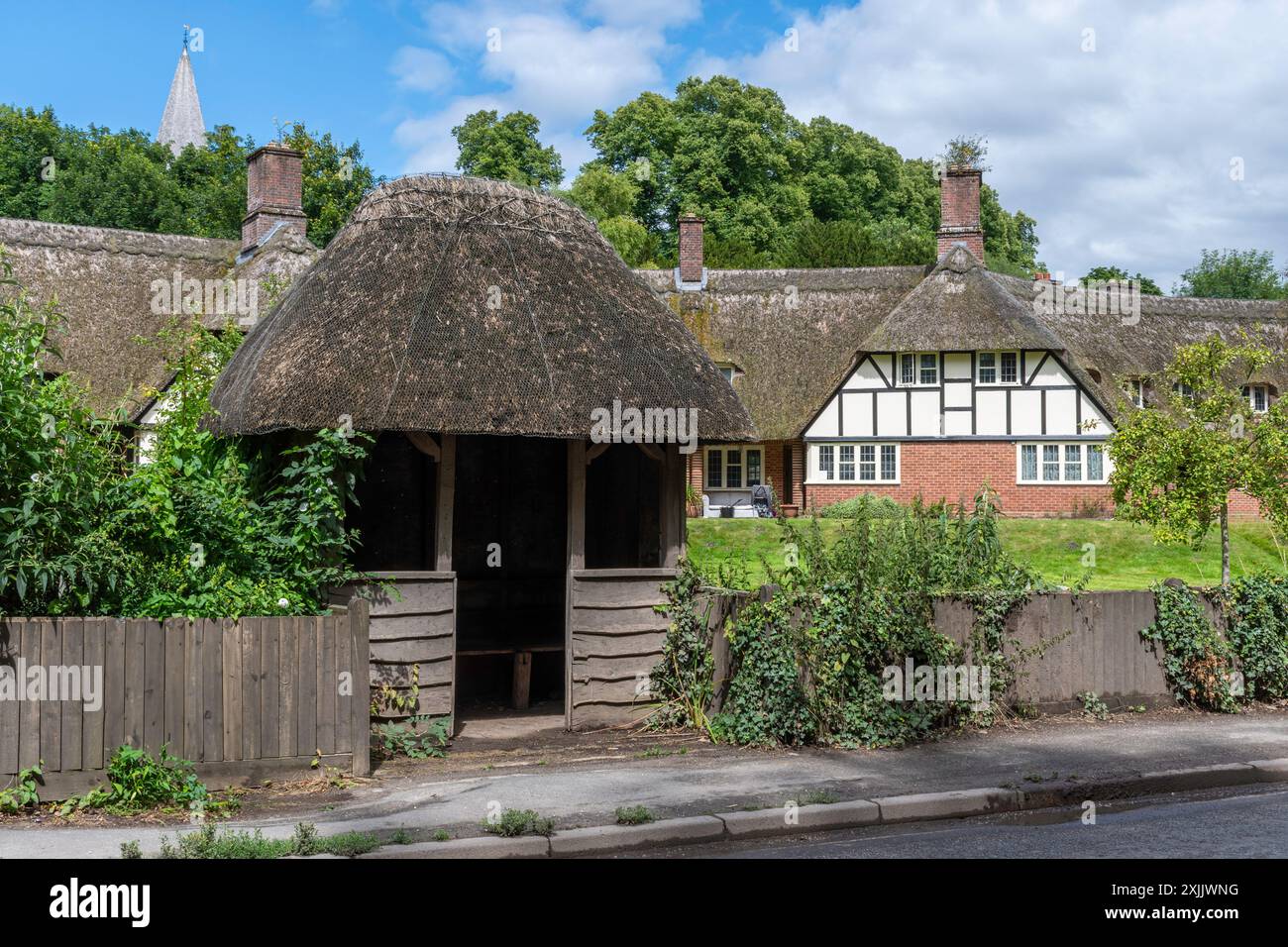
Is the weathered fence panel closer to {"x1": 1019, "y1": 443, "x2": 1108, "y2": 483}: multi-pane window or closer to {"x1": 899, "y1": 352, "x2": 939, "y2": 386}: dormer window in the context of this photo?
{"x1": 1019, "y1": 443, "x2": 1108, "y2": 483}: multi-pane window

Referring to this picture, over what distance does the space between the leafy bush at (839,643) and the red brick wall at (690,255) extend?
30291 millimetres

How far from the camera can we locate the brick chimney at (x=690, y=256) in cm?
4153

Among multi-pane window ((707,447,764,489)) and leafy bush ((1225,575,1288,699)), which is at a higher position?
multi-pane window ((707,447,764,489))

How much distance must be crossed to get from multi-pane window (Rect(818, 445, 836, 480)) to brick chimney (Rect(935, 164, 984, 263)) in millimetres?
6950

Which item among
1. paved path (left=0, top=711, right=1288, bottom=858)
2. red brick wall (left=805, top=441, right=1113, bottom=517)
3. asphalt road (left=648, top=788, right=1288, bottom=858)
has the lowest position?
asphalt road (left=648, top=788, right=1288, bottom=858)

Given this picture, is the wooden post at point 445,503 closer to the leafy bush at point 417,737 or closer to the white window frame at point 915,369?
the leafy bush at point 417,737

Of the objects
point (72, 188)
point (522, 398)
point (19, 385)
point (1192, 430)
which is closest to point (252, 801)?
point (19, 385)

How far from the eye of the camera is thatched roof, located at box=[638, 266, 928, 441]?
38844 mm

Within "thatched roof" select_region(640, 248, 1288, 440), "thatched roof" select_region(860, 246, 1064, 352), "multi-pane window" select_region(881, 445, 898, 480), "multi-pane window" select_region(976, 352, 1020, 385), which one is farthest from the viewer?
"multi-pane window" select_region(881, 445, 898, 480)

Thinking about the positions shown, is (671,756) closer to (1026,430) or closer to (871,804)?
(871,804)

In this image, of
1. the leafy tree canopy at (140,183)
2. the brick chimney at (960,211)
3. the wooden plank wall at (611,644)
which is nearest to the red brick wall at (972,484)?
the brick chimney at (960,211)

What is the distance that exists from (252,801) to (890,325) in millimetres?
31212

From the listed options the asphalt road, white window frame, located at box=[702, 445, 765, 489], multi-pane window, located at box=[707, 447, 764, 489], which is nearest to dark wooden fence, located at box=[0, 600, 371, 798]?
the asphalt road

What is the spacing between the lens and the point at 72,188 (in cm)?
4875
